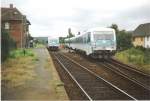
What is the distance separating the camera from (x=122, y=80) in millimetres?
22016

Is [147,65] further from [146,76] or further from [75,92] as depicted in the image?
[75,92]

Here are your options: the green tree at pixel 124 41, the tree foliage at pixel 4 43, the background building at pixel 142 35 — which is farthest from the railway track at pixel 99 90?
the background building at pixel 142 35

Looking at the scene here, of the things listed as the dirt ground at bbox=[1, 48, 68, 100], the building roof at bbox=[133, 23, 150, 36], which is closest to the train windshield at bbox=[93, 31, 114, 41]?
the dirt ground at bbox=[1, 48, 68, 100]

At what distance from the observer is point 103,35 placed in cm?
3719

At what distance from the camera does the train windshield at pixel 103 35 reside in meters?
37.0

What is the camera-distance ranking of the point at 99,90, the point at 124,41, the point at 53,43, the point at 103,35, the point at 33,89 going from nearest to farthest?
the point at 33,89
the point at 99,90
the point at 103,35
the point at 124,41
the point at 53,43

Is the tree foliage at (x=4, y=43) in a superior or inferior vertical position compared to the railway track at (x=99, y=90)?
superior

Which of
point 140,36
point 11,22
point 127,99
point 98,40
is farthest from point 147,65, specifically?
point 140,36

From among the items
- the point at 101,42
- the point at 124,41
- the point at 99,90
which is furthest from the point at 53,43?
the point at 99,90

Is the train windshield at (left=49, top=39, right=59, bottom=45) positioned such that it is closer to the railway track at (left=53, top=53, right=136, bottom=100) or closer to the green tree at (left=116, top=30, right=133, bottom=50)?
the green tree at (left=116, top=30, right=133, bottom=50)

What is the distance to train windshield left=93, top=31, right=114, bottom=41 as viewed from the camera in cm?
3697

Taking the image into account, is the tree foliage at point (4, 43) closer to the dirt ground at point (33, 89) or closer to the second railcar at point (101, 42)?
the dirt ground at point (33, 89)

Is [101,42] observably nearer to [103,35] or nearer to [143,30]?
[103,35]

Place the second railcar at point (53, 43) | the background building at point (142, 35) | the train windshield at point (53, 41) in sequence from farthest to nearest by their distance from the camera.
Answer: the background building at point (142, 35) → the second railcar at point (53, 43) → the train windshield at point (53, 41)
